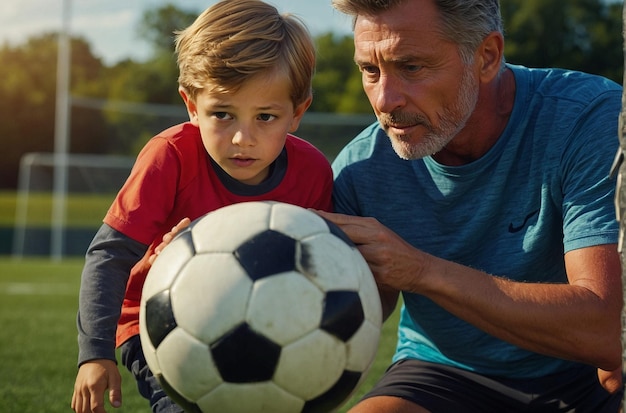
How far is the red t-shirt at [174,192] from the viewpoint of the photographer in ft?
9.72

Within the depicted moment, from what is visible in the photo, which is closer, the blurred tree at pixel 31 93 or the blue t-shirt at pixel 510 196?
the blue t-shirt at pixel 510 196

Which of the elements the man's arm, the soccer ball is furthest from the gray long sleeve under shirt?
the man's arm

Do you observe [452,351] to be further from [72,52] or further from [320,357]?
[72,52]

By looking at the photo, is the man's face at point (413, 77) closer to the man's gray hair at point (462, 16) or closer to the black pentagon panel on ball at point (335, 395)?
the man's gray hair at point (462, 16)

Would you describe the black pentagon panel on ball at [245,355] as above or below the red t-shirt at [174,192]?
below

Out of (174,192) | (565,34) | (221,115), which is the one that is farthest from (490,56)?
(565,34)

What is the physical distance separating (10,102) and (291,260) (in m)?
48.7

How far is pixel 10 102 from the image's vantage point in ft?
156

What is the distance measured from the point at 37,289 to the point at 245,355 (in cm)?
1088

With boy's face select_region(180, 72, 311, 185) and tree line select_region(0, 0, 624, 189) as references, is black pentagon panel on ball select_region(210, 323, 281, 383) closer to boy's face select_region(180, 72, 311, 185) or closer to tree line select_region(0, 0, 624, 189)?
boy's face select_region(180, 72, 311, 185)

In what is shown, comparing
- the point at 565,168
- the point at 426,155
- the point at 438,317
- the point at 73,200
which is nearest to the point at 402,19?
the point at 426,155

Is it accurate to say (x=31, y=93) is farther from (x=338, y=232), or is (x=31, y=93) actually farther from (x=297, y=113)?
(x=338, y=232)

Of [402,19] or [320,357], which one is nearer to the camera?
[320,357]

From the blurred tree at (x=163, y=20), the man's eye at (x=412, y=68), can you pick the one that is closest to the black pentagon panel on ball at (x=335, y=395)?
the man's eye at (x=412, y=68)
